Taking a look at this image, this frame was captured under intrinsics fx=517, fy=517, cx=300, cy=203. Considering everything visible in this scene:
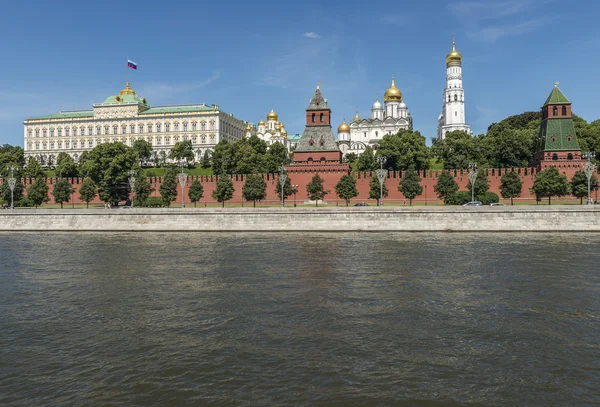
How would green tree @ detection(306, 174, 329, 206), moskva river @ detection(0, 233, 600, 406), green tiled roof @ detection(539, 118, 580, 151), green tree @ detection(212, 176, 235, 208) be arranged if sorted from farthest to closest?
green tree @ detection(212, 176, 235, 208) < green tree @ detection(306, 174, 329, 206) < green tiled roof @ detection(539, 118, 580, 151) < moskva river @ detection(0, 233, 600, 406)

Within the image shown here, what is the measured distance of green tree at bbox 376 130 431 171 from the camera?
64562mm

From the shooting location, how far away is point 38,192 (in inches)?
2344

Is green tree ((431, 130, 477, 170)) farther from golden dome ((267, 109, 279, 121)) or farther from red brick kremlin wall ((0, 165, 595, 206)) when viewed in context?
golden dome ((267, 109, 279, 121))

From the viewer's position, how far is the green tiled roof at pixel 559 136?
179 ft

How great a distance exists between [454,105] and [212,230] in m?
80.4

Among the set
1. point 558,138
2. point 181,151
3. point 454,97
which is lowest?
point 558,138

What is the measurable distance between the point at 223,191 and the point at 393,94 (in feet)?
202

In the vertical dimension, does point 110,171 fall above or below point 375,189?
above

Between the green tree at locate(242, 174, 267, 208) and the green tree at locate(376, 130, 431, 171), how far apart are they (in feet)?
57.0

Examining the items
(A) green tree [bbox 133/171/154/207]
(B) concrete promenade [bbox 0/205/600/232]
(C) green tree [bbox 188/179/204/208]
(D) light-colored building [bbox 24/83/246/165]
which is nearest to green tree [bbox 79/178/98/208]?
(A) green tree [bbox 133/171/154/207]

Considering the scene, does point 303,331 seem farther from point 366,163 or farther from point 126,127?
point 126,127

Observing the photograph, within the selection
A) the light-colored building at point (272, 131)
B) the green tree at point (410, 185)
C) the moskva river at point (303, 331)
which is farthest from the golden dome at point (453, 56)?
the moskva river at point (303, 331)

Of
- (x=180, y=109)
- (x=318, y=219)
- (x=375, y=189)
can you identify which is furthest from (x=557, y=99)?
(x=180, y=109)

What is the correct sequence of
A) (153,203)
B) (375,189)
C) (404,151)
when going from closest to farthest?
(153,203)
(375,189)
(404,151)
